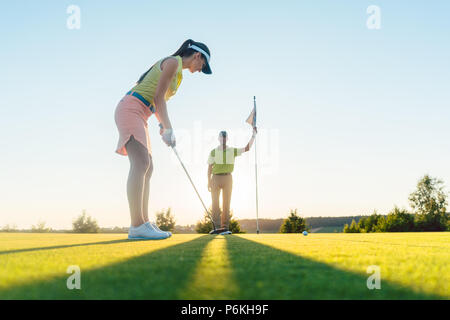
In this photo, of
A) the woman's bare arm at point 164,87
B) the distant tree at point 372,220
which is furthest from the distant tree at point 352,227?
the woman's bare arm at point 164,87

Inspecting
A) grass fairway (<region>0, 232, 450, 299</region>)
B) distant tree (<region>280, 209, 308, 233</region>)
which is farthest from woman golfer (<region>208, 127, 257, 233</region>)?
distant tree (<region>280, 209, 308, 233</region>)

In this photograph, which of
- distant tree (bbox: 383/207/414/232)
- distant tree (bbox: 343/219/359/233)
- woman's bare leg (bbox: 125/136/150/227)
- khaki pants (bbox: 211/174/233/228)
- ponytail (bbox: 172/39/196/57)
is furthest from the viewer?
distant tree (bbox: 343/219/359/233)

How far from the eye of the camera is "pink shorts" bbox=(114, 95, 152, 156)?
378 cm

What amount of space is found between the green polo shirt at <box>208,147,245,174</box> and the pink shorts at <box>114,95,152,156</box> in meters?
4.23

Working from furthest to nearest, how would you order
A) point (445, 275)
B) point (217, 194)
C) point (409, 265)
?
point (217, 194), point (409, 265), point (445, 275)

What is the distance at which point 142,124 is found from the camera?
3883mm

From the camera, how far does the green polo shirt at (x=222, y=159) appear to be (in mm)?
8109

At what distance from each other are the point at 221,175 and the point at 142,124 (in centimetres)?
435

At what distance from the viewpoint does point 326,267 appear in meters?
1.46

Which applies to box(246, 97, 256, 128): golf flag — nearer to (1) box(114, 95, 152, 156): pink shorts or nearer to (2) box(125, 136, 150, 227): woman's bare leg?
(1) box(114, 95, 152, 156): pink shorts

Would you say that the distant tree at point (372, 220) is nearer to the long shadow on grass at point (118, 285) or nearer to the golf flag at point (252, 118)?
the golf flag at point (252, 118)
